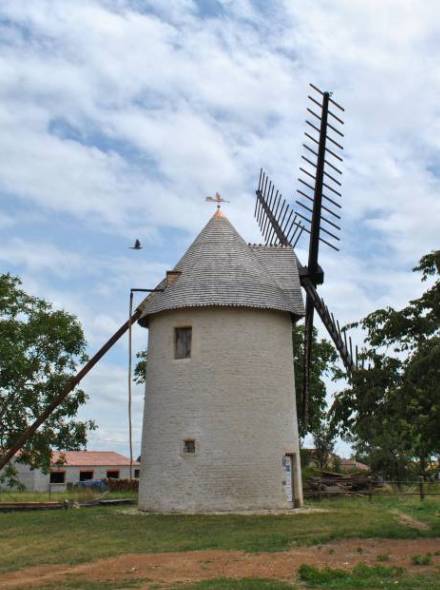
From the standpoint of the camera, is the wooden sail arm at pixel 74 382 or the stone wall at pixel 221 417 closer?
the stone wall at pixel 221 417

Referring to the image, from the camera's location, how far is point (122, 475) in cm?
5606

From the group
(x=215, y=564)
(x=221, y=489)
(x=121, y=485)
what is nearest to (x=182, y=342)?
(x=221, y=489)

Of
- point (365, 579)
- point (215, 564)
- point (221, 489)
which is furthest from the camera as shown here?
point (221, 489)

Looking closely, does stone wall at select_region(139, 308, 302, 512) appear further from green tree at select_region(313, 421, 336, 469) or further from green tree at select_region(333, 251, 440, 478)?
green tree at select_region(313, 421, 336, 469)

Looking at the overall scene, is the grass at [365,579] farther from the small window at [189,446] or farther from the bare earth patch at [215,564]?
the small window at [189,446]

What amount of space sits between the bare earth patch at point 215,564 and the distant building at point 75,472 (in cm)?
3930

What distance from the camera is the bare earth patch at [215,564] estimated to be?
11.2 m

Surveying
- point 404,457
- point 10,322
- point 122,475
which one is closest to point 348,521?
point 10,322

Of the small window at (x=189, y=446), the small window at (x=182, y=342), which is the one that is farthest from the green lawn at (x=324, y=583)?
the small window at (x=182, y=342)

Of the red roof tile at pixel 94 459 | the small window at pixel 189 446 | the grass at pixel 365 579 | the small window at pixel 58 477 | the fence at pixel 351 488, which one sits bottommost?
the grass at pixel 365 579

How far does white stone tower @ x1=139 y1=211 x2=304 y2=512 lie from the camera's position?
20812 millimetres

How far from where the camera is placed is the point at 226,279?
2227 centimetres

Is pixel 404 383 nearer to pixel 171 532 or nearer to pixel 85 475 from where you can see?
pixel 171 532

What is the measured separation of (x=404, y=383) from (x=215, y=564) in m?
6.01
